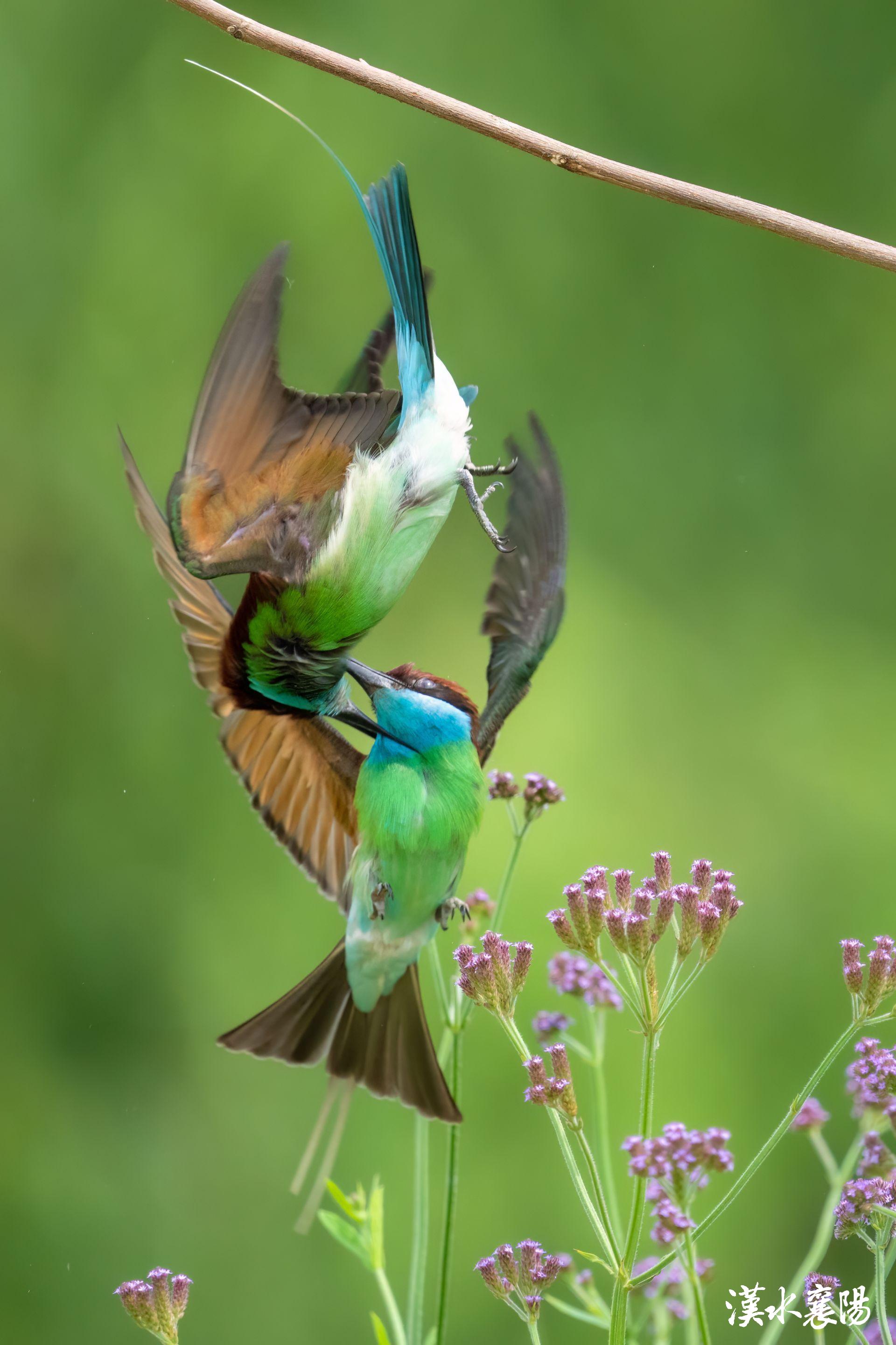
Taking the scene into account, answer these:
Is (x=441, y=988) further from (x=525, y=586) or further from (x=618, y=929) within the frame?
(x=525, y=586)

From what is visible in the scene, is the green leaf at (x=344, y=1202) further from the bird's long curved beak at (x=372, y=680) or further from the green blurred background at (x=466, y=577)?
the green blurred background at (x=466, y=577)

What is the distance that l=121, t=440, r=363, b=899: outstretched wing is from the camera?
1.29 m

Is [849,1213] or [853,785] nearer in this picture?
[849,1213]

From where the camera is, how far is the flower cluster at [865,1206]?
27.6 inches

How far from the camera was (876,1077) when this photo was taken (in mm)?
764

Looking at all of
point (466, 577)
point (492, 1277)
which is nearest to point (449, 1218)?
point (492, 1277)

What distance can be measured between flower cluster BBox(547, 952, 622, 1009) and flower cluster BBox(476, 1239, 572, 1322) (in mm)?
226

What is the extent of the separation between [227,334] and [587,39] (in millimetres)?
1907

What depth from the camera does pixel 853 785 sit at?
240 centimetres

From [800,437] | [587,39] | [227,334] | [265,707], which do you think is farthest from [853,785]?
[227,334]

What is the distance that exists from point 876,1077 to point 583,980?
25cm

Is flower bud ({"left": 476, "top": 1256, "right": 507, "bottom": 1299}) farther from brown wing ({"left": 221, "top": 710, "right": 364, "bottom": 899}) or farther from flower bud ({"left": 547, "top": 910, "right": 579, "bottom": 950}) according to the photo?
brown wing ({"left": 221, "top": 710, "right": 364, "bottom": 899})

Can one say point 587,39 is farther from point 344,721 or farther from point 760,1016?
point 344,721

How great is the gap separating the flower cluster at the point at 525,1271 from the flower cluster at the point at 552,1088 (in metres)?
0.07
